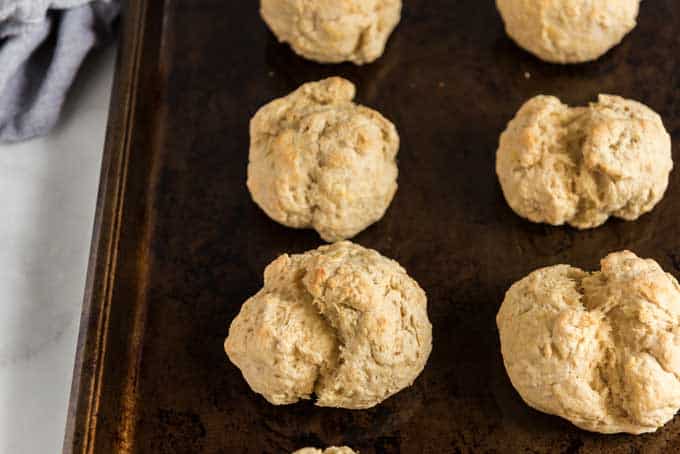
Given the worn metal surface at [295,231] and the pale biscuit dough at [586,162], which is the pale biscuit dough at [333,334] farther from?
the pale biscuit dough at [586,162]

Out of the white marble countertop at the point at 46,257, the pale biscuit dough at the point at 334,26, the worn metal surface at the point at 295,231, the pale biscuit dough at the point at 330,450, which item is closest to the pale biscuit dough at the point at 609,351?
the worn metal surface at the point at 295,231

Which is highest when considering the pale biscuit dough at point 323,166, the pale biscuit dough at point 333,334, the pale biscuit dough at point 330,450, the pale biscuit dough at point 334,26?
the pale biscuit dough at point 334,26

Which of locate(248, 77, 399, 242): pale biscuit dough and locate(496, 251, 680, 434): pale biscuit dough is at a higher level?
locate(248, 77, 399, 242): pale biscuit dough

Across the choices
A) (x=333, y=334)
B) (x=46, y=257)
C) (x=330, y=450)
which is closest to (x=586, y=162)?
(x=333, y=334)

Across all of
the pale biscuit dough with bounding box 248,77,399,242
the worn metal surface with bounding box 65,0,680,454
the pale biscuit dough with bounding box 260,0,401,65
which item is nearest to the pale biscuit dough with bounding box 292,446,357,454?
the worn metal surface with bounding box 65,0,680,454

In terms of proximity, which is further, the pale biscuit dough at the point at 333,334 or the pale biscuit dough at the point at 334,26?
the pale biscuit dough at the point at 334,26

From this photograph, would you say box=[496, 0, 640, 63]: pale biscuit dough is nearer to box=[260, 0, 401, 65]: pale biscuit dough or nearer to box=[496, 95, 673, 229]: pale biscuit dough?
box=[496, 95, 673, 229]: pale biscuit dough
